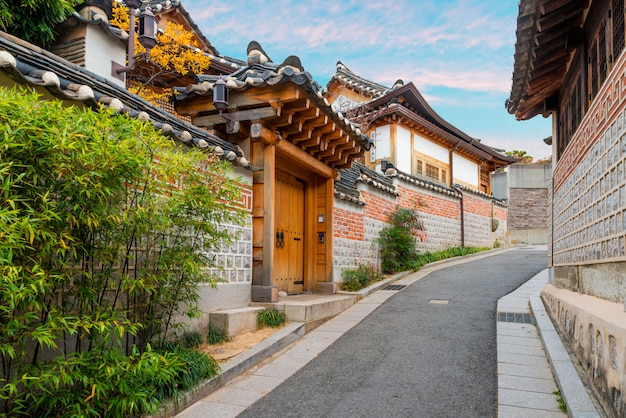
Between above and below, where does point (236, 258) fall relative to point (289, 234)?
below

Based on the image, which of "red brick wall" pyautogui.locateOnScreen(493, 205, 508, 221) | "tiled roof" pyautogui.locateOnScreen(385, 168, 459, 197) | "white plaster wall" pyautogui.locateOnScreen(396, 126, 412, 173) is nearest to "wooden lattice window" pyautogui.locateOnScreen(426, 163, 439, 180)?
"tiled roof" pyautogui.locateOnScreen(385, 168, 459, 197)

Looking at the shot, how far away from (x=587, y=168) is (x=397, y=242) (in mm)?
7179

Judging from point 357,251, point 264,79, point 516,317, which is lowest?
point 516,317

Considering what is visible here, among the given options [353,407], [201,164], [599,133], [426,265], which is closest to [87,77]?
[201,164]

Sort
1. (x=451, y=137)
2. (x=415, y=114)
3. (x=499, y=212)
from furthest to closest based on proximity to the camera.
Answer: (x=499, y=212) < (x=451, y=137) < (x=415, y=114)

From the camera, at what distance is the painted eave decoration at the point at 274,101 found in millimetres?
6297

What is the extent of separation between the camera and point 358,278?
32.8ft

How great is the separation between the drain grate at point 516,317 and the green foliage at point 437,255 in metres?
→ 5.26

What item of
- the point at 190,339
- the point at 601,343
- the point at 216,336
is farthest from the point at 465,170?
the point at 601,343

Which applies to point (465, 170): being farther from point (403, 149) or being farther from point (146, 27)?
point (146, 27)

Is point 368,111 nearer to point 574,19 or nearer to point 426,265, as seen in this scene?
point 426,265

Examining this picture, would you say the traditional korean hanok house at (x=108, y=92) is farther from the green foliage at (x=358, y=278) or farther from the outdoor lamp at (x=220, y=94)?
the green foliage at (x=358, y=278)

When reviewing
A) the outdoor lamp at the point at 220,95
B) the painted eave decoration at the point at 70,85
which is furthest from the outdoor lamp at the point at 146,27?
the painted eave decoration at the point at 70,85

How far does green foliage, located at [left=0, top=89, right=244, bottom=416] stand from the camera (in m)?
2.55
